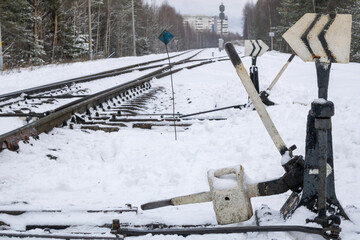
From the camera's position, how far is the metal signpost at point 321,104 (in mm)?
1873

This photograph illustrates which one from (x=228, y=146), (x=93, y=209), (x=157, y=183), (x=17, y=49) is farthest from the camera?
(x=17, y=49)

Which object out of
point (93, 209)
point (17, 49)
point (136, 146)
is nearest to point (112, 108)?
point (136, 146)

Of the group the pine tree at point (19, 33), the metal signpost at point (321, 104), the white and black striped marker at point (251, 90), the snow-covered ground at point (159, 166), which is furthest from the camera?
the pine tree at point (19, 33)

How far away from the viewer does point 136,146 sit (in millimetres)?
4527

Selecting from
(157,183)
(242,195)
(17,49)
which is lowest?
(157,183)

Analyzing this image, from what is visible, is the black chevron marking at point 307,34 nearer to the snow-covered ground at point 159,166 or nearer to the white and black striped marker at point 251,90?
the white and black striped marker at point 251,90

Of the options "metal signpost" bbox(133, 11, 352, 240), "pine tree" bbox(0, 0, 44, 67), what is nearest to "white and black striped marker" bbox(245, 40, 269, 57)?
"metal signpost" bbox(133, 11, 352, 240)

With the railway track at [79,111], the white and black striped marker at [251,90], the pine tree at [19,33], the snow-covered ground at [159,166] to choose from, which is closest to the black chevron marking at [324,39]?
the white and black striped marker at [251,90]

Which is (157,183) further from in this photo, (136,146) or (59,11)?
(59,11)

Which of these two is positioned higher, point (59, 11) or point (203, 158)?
point (59, 11)

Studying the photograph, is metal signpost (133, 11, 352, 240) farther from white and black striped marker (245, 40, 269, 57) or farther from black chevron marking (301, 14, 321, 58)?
white and black striped marker (245, 40, 269, 57)

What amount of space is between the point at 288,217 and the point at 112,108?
576 cm

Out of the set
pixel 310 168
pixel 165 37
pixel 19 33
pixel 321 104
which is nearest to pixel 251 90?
pixel 321 104

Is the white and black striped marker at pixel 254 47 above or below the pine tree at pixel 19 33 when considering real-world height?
below
